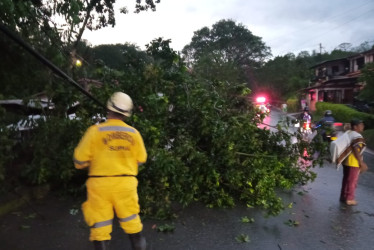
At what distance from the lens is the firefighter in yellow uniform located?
10.8 ft

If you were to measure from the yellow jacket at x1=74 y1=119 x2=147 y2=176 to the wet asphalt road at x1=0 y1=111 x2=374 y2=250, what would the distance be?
1390mm

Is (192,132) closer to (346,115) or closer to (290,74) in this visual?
(346,115)

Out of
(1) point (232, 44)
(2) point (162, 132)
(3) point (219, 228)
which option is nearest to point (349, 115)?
(2) point (162, 132)

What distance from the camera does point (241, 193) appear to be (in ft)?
20.8

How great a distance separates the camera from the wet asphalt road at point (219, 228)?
4445mm

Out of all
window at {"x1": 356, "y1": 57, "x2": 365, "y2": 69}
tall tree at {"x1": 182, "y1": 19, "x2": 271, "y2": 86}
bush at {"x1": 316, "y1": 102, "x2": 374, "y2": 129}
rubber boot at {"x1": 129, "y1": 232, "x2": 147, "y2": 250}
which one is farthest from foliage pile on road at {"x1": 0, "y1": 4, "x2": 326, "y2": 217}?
tall tree at {"x1": 182, "y1": 19, "x2": 271, "y2": 86}

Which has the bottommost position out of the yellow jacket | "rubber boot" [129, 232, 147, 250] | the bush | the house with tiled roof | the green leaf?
the green leaf

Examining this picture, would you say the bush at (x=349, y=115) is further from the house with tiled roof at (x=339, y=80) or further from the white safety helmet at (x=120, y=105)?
the white safety helmet at (x=120, y=105)

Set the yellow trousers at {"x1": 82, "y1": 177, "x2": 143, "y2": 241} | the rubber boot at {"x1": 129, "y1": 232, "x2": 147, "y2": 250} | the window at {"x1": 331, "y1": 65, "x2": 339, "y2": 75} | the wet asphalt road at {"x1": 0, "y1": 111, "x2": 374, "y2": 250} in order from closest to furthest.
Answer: the yellow trousers at {"x1": 82, "y1": 177, "x2": 143, "y2": 241}
the rubber boot at {"x1": 129, "y1": 232, "x2": 147, "y2": 250}
the wet asphalt road at {"x1": 0, "y1": 111, "x2": 374, "y2": 250}
the window at {"x1": 331, "y1": 65, "x2": 339, "y2": 75}

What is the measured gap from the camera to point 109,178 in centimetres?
330

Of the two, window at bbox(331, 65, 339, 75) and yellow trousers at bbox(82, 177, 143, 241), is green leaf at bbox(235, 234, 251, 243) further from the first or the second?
window at bbox(331, 65, 339, 75)

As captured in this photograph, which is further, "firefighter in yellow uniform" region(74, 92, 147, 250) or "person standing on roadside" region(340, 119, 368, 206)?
"person standing on roadside" region(340, 119, 368, 206)

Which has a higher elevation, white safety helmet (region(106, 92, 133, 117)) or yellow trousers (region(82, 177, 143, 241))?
white safety helmet (region(106, 92, 133, 117))

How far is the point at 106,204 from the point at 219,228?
232cm
